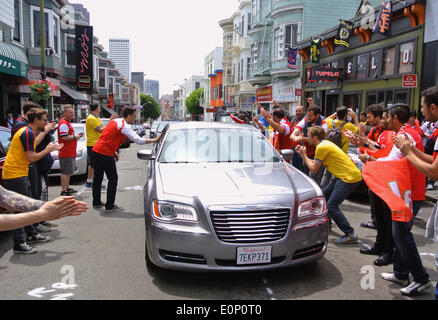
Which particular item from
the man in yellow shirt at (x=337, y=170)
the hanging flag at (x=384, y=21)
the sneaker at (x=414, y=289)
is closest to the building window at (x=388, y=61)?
the hanging flag at (x=384, y=21)

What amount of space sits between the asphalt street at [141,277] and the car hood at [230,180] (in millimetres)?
938

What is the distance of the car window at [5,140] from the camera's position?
256 inches

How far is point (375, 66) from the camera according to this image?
1730cm

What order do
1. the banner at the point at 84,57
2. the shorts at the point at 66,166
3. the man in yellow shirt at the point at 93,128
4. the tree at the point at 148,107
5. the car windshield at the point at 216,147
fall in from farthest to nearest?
1. the tree at the point at 148,107
2. the banner at the point at 84,57
3. the man in yellow shirt at the point at 93,128
4. the shorts at the point at 66,166
5. the car windshield at the point at 216,147

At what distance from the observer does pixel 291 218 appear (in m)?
3.89

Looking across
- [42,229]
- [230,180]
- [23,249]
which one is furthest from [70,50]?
[230,180]

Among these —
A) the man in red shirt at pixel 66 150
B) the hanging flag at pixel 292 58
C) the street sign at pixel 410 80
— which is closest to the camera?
the man in red shirt at pixel 66 150

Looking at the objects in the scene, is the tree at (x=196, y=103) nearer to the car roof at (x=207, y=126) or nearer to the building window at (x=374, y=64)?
the building window at (x=374, y=64)

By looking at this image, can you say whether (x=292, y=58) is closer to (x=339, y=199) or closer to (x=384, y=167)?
(x=339, y=199)

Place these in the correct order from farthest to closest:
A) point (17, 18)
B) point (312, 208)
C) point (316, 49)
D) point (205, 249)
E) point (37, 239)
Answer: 1. point (316, 49)
2. point (17, 18)
3. point (37, 239)
4. point (312, 208)
5. point (205, 249)

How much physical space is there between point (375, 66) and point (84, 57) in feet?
77.2

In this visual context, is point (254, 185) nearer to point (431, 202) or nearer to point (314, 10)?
point (431, 202)

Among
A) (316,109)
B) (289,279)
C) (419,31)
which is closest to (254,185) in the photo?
(289,279)
